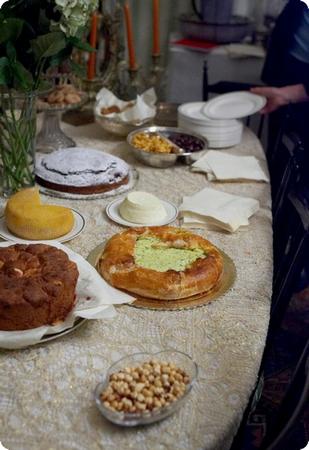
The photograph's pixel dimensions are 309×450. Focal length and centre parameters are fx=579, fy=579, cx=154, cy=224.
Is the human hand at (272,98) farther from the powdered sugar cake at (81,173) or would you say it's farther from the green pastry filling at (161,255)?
the green pastry filling at (161,255)

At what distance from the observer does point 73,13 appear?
1.40 meters

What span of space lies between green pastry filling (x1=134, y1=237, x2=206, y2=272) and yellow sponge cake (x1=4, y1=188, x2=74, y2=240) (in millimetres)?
196

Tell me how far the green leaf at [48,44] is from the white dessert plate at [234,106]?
79 centimetres

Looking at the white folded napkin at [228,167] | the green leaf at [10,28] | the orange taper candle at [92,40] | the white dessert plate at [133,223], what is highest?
the green leaf at [10,28]

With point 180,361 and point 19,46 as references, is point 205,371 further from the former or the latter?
point 19,46

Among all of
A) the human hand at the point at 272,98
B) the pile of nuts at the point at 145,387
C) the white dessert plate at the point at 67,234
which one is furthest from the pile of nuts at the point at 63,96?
the pile of nuts at the point at 145,387

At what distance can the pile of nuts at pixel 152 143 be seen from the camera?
6.12 ft

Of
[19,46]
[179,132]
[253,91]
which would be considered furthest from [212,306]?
[253,91]

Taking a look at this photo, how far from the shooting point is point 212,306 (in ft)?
3.79

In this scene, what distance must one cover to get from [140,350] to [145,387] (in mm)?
150

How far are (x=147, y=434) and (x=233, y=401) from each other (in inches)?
6.3

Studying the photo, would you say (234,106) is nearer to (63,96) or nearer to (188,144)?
(188,144)

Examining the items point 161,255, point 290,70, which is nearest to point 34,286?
point 161,255

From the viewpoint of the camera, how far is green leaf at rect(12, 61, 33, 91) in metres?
1.37
